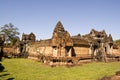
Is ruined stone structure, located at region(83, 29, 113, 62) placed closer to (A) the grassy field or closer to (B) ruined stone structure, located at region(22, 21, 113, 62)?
(B) ruined stone structure, located at region(22, 21, 113, 62)

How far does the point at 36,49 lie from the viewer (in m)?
40.8

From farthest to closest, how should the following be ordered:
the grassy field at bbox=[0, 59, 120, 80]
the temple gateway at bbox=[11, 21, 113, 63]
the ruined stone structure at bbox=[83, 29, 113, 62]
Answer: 1. the ruined stone structure at bbox=[83, 29, 113, 62]
2. the temple gateway at bbox=[11, 21, 113, 63]
3. the grassy field at bbox=[0, 59, 120, 80]

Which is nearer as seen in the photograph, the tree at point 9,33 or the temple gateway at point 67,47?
the temple gateway at point 67,47

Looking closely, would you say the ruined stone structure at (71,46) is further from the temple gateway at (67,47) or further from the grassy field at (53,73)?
the grassy field at (53,73)

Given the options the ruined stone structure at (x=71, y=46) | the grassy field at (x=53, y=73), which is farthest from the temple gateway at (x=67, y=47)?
the grassy field at (x=53, y=73)

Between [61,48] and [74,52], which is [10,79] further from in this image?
[74,52]

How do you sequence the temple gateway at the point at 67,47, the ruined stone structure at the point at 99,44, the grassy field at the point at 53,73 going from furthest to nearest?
the ruined stone structure at the point at 99,44, the temple gateway at the point at 67,47, the grassy field at the point at 53,73

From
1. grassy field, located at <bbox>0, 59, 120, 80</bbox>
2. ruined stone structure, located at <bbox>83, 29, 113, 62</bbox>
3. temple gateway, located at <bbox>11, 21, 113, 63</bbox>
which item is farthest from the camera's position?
ruined stone structure, located at <bbox>83, 29, 113, 62</bbox>

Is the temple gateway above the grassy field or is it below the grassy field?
above

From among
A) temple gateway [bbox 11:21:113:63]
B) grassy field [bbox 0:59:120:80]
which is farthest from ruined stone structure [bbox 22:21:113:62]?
grassy field [bbox 0:59:120:80]

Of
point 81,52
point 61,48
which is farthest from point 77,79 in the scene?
point 81,52

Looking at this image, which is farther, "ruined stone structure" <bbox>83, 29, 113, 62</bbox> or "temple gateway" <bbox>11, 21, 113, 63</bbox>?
"ruined stone structure" <bbox>83, 29, 113, 62</bbox>

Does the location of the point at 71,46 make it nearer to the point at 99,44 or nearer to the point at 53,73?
the point at 53,73

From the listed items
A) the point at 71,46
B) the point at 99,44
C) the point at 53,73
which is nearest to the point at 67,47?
the point at 71,46
